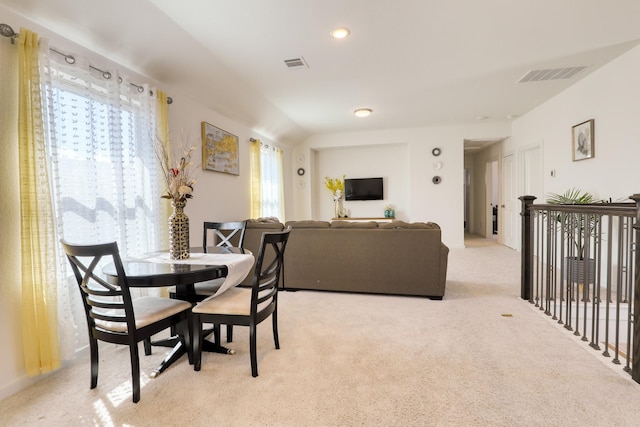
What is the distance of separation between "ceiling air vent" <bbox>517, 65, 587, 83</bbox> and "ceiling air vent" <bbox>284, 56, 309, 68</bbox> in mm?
2757

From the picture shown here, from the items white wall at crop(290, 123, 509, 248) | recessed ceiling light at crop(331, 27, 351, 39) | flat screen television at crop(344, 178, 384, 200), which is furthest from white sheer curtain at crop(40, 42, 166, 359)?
flat screen television at crop(344, 178, 384, 200)

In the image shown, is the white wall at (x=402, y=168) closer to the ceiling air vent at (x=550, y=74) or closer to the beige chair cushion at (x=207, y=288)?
the ceiling air vent at (x=550, y=74)

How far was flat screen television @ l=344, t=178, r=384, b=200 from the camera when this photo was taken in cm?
731

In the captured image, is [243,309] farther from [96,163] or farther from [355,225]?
[355,225]

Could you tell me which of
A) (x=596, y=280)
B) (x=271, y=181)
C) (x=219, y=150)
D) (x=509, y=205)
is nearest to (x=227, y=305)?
(x=596, y=280)

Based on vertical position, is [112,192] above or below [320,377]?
above

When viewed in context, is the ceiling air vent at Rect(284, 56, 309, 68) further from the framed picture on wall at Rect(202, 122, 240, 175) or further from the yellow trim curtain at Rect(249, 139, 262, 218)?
the yellow trim curtain at Rect(249, 139, 262, 218)

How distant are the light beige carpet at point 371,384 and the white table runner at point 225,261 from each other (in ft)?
1.85

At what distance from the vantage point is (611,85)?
140 inches

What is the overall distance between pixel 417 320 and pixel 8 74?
339 centimetres

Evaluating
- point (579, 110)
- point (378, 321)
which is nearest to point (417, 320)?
point (378, 321)

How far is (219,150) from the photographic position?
14.3 ft

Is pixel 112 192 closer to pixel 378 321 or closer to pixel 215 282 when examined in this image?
pixel 215 282

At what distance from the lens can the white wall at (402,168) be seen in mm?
6559
